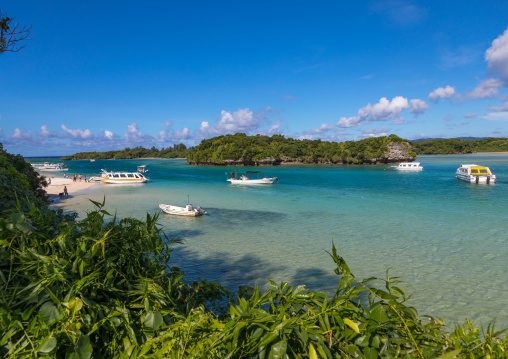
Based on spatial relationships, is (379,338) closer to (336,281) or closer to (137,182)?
(336,281)

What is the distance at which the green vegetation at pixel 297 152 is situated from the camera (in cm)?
10769

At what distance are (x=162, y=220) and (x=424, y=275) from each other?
46.8ft

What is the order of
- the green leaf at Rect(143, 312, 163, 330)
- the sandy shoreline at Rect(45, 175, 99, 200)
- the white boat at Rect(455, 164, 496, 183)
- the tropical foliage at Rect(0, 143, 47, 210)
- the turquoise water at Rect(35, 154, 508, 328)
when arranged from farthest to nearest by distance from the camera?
the white boat at Rect(455, 164, 496, 183) → the sandy shoreline at Rect(45, 175, 99, 200) → the turquoise water at Rect(35, 154, 508, 328) → the tropical foliage at Rect(0, 143, 47, 210) → the green leaf at Rect(143, 312, 163, 330)

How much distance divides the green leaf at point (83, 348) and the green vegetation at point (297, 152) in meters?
109

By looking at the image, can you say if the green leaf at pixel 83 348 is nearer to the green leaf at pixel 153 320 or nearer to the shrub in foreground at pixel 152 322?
the shrub in foreground at pixel 152 322

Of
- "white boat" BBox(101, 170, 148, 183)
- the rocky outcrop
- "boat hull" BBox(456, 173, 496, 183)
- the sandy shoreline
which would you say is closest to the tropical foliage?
the sandy shoreline

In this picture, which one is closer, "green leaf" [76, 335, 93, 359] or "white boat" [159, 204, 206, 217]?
"green leaf" [76, 335, 93, 359]

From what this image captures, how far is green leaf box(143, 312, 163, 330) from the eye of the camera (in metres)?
1.61

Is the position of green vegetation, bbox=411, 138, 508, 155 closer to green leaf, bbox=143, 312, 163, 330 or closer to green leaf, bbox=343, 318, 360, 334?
green leaf, bbox=343, 318, 360, 334

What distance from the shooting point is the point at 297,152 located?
4525 inches

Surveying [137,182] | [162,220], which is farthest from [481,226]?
[137,182]

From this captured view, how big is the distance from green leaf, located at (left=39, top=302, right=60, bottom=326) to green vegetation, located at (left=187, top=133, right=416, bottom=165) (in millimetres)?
109178

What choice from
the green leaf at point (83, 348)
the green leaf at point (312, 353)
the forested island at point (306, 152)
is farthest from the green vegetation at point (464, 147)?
the green leaf at point (83, 348)

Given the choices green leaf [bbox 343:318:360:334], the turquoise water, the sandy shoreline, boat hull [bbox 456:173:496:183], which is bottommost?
Result: the turquoise water
